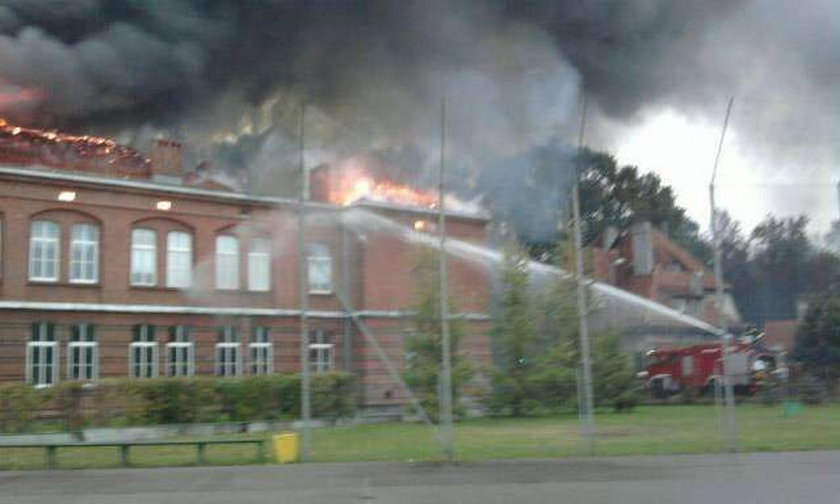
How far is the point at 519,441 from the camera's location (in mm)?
18031

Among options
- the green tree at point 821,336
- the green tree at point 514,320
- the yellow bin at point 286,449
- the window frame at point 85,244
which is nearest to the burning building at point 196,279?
the window frame at point 85,244

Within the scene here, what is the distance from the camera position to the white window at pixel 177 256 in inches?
1140

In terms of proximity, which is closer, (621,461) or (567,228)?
(621,461)

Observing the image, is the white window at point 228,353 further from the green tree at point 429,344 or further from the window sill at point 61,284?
the green tree at point 429,344

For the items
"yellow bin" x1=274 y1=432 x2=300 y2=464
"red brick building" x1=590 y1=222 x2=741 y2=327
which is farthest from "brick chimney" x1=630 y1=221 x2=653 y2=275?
"yellow bin" x1=274 y1=432 x2=300 y2=464

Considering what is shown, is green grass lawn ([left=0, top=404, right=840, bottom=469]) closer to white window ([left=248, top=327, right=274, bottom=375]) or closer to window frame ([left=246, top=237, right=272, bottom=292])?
window frame ([left=246, top=237, right=272, bottom=292])

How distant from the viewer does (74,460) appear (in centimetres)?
1689

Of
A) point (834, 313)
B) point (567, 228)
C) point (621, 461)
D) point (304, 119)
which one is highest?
point (304, 119)

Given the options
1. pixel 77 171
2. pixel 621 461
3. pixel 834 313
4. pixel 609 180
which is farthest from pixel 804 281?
pixel 77 171

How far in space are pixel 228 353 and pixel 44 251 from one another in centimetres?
631

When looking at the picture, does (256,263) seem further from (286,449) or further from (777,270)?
(777,270)

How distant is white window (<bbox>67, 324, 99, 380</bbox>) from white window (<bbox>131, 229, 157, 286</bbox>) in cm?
219

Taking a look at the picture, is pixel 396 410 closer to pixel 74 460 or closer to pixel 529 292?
pixel 529 292

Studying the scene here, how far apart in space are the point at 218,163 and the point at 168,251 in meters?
7.89
